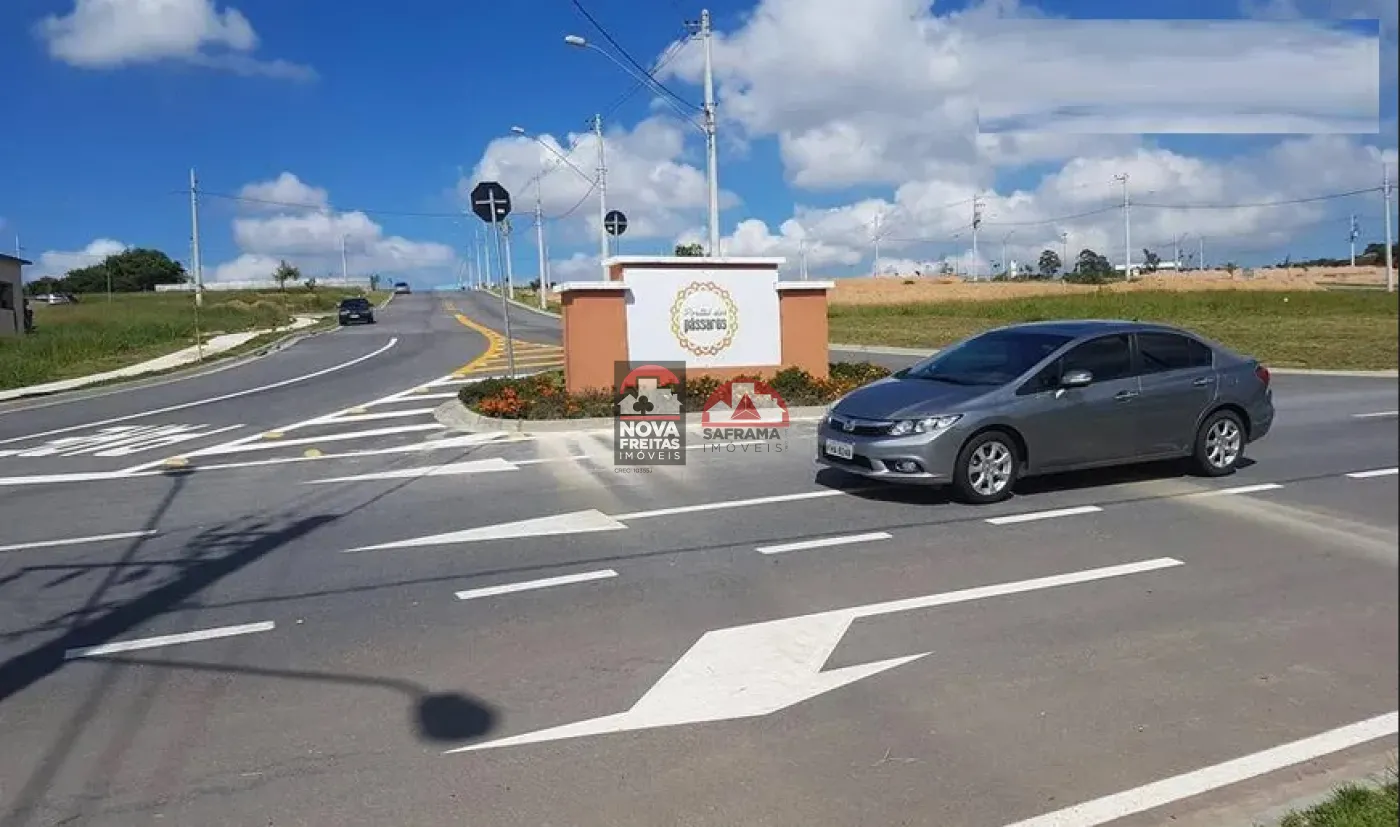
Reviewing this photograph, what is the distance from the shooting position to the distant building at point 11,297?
42719mm

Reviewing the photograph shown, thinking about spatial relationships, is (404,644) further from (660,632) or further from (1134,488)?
(1134,488)

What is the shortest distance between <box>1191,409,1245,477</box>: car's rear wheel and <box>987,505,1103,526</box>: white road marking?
1736mm

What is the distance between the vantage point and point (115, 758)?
4.41 meters

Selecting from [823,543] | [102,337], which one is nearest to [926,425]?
[823,543]

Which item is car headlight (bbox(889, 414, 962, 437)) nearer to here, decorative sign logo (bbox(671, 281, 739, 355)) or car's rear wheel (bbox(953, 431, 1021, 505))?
car's rear wheel (bbox(953, 431, 1021, 505))

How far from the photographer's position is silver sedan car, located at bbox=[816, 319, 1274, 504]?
899 cm

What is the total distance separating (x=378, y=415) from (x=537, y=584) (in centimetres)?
1144

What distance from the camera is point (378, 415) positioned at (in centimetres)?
1750

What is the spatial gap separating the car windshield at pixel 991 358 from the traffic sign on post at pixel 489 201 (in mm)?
10005

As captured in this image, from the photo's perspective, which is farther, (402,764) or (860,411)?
(860,411)

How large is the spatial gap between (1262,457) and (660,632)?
8146 millimetres

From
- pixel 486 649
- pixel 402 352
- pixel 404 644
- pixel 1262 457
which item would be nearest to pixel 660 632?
pixel 486 649

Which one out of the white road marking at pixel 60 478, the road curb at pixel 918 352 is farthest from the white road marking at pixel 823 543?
the road curb at pixel 918 352

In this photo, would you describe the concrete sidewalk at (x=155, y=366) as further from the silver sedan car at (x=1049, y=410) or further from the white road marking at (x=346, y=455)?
the silver sedan car at (x=1049, y=410)
